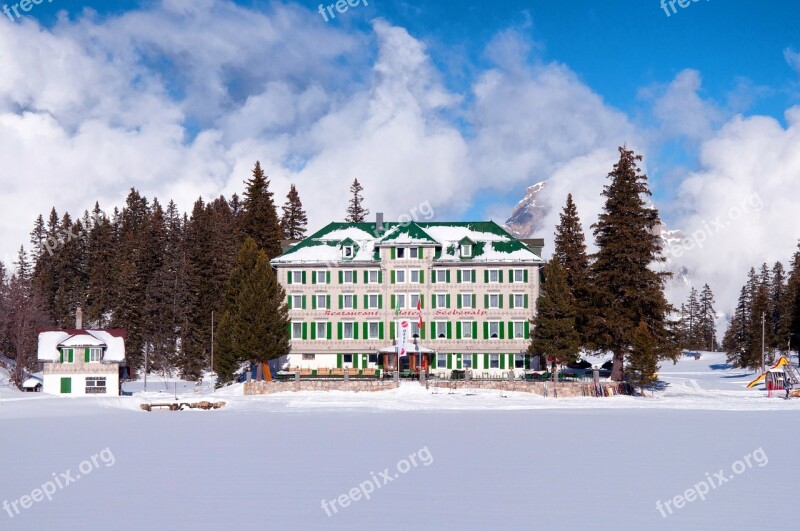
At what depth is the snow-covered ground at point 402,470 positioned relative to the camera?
14602mm

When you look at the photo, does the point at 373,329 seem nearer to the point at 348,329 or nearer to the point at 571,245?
the point at 348,329

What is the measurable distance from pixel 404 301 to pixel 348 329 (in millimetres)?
4799

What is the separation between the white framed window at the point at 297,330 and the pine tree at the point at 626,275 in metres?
22.2

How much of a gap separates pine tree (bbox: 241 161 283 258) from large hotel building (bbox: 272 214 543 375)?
11261mm

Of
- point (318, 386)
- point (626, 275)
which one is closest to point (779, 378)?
point (626, 275)

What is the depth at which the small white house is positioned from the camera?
58844mm

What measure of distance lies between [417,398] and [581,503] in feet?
116

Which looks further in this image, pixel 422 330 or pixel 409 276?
pixel 409 276

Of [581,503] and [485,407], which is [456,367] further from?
[581,503]

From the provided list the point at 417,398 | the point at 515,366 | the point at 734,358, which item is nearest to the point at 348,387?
the point at 417,398

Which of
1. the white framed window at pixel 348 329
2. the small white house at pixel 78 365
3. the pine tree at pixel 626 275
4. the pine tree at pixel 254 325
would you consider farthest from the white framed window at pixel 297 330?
the pine tree at pixel 626 275

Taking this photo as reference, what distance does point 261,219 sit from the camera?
3083 inches

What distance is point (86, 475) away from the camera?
1877cm

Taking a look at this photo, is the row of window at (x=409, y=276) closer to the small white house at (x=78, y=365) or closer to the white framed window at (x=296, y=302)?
the white framed window at (x=296, y=302)
